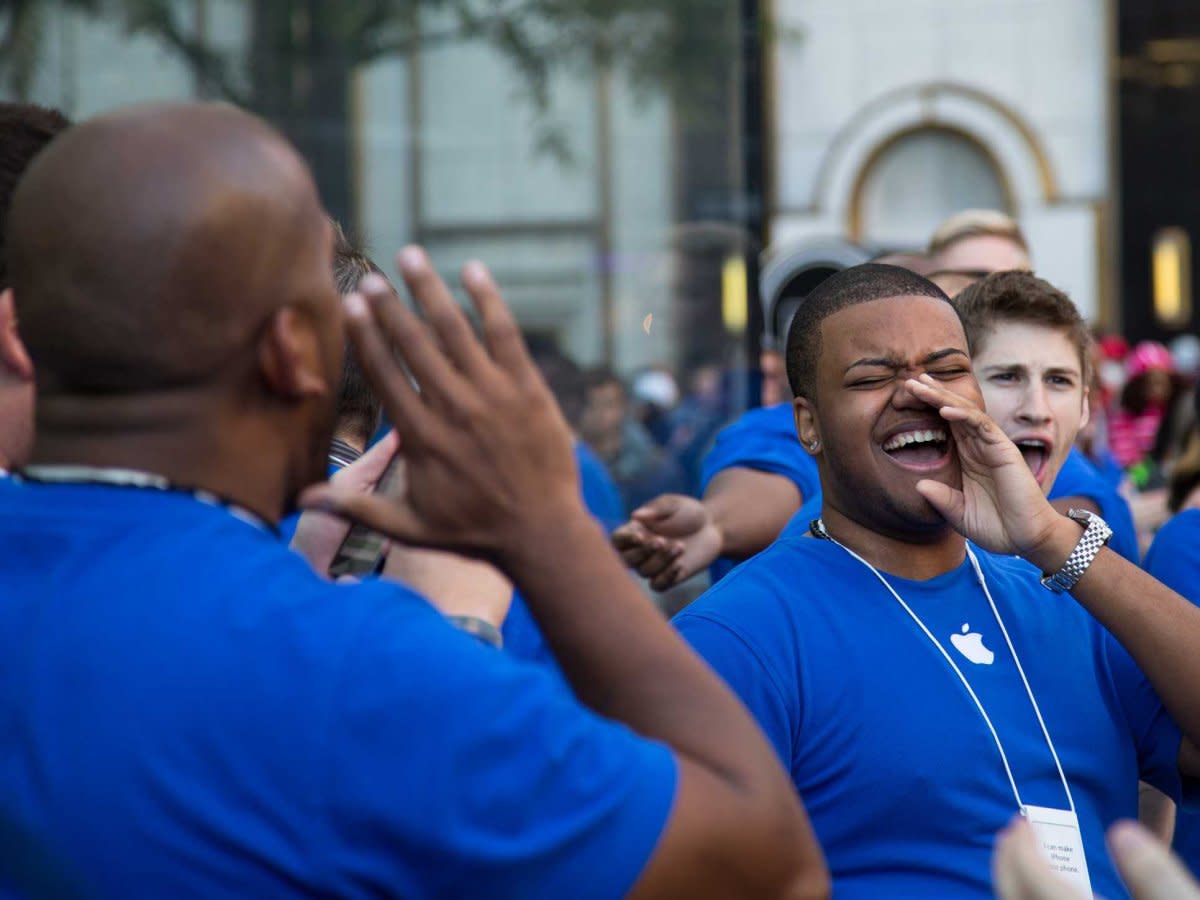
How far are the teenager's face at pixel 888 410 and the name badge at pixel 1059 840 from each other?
0.53m

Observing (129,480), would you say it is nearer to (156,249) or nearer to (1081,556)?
(156,249)

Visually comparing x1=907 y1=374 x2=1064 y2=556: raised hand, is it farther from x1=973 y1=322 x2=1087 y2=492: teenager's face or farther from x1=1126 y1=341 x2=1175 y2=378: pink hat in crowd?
x1=1126 y1=341 x2=1175 y2=378: pink hat in crowd

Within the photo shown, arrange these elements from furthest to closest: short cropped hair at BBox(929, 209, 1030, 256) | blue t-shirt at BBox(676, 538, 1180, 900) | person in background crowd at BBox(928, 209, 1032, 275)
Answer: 1. short cropped hair at BBox(929, 209, 1030, 256)
2. person in background crowd at BBox(928, 209, 1032, 275)
3. blue t-shirt at BBox(676, 538, 1180, 900)

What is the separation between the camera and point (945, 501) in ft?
8.61

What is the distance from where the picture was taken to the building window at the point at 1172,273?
54.3 ft

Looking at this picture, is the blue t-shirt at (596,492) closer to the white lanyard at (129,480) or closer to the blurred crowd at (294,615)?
the blurred crowd at (294,615)

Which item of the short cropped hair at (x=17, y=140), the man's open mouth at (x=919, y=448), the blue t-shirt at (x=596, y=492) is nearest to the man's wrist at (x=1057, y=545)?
the man's open mouth at (x=919, y=448)

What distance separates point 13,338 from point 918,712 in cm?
145

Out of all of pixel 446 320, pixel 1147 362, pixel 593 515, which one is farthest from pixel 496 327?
pixel 1147 362

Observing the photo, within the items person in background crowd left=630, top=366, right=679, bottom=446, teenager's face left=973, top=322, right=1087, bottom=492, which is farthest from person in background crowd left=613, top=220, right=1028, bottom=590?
person in background crowd left=630, top=366, right=679, bottom=446

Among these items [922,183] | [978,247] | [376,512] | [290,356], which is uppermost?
[922,183]

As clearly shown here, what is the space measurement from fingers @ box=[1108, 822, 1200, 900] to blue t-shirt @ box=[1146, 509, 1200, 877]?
167cm

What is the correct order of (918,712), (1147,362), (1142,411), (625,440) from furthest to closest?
(1147,362) < (1142,411) < (625,440) < (918,712)

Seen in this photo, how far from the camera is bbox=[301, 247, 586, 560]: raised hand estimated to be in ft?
4.31
